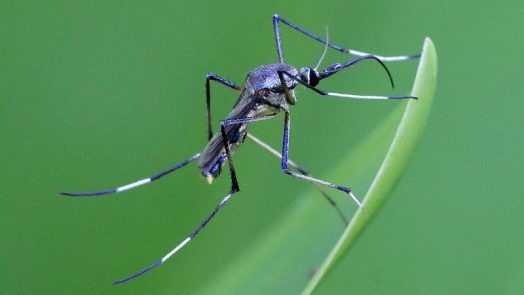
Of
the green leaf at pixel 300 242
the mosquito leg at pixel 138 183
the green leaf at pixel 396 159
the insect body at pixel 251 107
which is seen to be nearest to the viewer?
the green leaf at pixel 396 159

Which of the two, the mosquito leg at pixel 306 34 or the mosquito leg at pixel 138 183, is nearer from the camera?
the mosquito leg at pixel 138 183

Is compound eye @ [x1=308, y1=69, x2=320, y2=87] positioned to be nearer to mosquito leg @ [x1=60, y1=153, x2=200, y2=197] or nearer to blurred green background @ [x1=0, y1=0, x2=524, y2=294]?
blurred green background @ [x1=0, y1=0, x2=524, y2=294]

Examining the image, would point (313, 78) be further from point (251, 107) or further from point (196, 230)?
point (196, 230)

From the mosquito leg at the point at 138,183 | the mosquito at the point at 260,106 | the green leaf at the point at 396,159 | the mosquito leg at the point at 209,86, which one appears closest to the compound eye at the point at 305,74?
the mosquito at the point at 260,106

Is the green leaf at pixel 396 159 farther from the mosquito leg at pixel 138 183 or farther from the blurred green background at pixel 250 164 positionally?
the mosquito leg at pixel 138 183

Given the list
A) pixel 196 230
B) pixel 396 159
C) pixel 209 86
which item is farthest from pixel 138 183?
pixel 396 159
